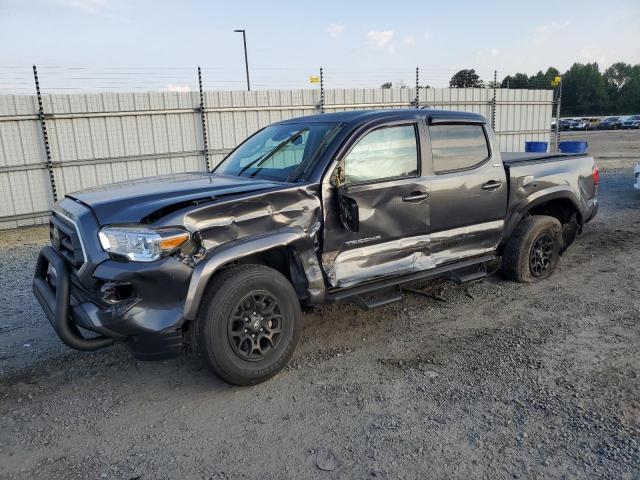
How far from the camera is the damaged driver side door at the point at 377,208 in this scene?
4.02 m

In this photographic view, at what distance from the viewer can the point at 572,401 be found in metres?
3.37

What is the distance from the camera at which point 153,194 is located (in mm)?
3641

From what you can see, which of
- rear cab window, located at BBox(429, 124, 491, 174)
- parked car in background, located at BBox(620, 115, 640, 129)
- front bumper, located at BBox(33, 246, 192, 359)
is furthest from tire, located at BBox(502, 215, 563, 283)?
parked car in background, located at BBox(620, 115, 640, 129)

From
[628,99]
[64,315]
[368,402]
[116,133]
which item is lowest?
[368,402]

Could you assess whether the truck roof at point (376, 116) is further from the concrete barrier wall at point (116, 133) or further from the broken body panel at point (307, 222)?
the concrete barrier wall at point (116, 133)

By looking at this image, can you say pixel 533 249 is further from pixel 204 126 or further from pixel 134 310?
Answer: pixel 204 126

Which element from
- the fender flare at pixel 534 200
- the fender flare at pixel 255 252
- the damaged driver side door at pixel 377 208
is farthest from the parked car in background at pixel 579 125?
the fender flare at pixel 255 252

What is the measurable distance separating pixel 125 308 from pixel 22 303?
9.92 feet

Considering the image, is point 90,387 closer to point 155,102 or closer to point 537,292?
point 537,292

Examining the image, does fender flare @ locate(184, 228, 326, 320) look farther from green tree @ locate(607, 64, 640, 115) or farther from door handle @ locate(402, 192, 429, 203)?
green tree @ locate(607, 64, 640, 115)

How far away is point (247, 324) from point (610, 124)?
5624 centimetres

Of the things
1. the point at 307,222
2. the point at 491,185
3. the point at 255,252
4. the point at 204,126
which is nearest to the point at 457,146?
the point at 491,185

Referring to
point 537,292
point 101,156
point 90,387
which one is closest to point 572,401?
point 537,292

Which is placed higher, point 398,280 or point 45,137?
point 45,137
